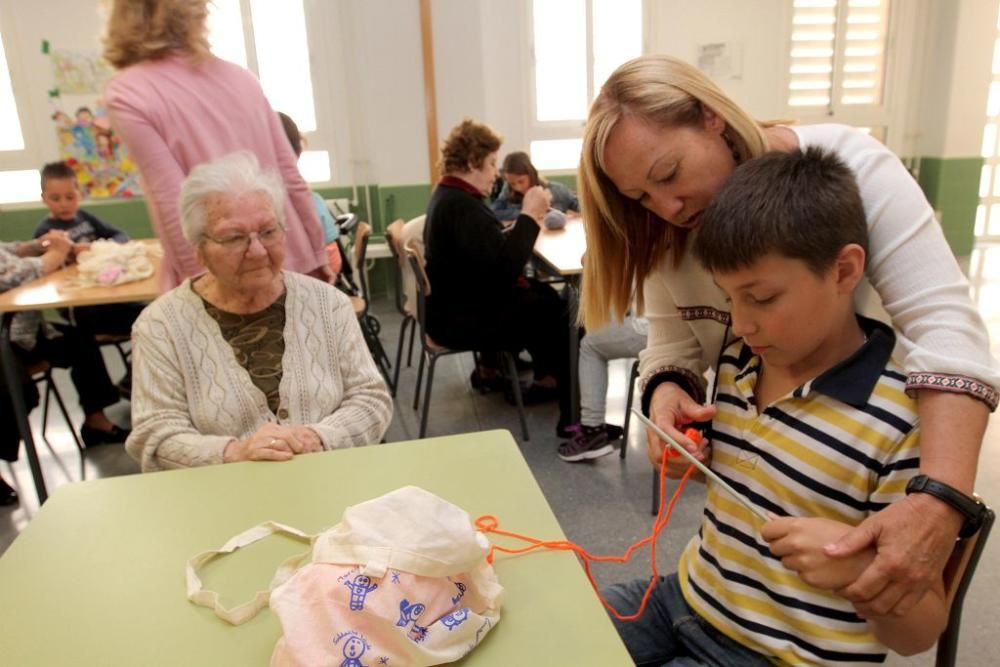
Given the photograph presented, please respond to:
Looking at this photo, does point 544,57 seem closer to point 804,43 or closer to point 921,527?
point 804,43

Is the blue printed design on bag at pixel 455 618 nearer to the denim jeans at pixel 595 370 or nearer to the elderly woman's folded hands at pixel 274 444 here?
the elderly woman's folded hands at pixel 274 444

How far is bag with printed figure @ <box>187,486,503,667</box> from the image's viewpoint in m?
0.73

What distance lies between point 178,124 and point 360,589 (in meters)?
1.57

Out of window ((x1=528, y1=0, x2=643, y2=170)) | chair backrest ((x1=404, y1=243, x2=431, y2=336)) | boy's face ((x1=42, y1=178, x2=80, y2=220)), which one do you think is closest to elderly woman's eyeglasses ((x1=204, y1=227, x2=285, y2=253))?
chair backrest ((x1=404, y1=243, x2=431, y2=336))

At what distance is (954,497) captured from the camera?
2.54ft

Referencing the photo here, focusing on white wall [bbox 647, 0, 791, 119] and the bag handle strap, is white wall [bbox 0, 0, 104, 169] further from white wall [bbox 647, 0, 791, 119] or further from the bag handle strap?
the bag handle strap

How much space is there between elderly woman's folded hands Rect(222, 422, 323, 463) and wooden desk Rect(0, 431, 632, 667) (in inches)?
1.4

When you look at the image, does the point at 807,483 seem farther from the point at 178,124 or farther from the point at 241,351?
the point at 178,124

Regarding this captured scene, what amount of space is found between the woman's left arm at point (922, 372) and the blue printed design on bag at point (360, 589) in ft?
1.68

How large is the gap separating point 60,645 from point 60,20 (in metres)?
5.47

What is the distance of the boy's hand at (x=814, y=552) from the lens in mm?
794

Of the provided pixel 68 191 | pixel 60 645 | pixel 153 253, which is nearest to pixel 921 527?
pixel 60 645

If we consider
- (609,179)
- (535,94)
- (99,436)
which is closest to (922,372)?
(609,179)

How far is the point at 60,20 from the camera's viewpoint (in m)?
4.94
